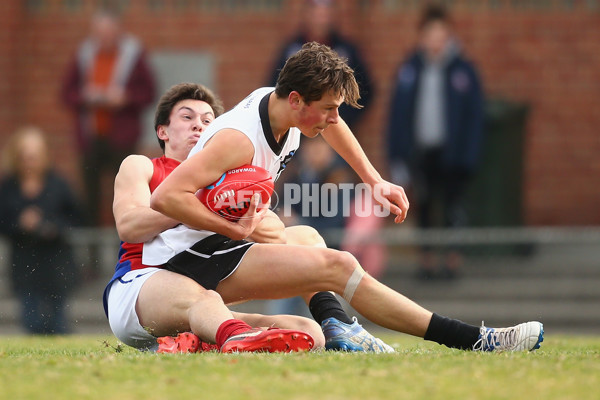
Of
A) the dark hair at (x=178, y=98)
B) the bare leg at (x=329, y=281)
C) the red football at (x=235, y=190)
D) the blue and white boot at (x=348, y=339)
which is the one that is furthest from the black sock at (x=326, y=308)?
the dark hair at (x=178, y=98)

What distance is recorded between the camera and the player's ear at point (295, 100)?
232 inches

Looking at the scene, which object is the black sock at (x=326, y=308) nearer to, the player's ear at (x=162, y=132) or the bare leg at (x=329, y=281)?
the bare leg at (x=329, y=281)

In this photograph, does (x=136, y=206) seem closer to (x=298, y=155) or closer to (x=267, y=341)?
(x=267, y=341)

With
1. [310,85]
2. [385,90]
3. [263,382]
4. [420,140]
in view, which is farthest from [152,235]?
[385,90]

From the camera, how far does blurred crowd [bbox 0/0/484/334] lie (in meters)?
10.5

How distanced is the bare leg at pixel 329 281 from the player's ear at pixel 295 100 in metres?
0.77

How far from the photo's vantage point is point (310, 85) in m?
5.82

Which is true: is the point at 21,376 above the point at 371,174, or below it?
below

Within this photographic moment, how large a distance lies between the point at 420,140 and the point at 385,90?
196 cm

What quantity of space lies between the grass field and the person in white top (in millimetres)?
336

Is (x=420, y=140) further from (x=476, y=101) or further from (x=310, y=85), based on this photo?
(x=310, y=85)

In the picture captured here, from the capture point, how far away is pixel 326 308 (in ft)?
20.5

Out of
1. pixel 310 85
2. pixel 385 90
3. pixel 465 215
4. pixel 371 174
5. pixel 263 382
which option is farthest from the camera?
pixel 385 90

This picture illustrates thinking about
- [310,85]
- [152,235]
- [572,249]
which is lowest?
[572,249]
